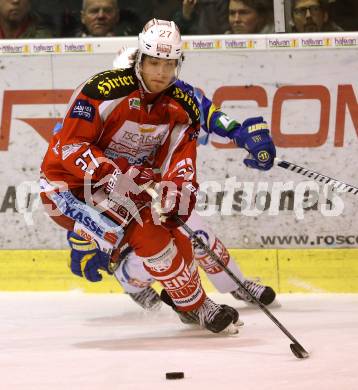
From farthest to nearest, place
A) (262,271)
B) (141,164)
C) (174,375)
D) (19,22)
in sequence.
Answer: (19,22), (262,271), (141,164), (174,375)

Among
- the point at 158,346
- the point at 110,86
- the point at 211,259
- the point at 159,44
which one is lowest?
the point at 158,346

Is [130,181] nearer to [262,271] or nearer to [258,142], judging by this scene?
[258,142]

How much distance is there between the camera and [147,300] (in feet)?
18.6

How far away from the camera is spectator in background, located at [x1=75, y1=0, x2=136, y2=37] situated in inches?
247

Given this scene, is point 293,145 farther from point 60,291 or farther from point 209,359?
point 209,359

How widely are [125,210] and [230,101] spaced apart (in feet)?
4.61


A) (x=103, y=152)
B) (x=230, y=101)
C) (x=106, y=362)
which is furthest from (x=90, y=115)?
(x=230, y=101)

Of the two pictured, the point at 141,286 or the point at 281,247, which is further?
the point at 281,247

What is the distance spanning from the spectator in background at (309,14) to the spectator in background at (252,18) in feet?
0.42

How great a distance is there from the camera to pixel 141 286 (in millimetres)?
5633

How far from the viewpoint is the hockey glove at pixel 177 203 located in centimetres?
477

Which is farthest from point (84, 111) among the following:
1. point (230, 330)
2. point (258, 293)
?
point (258, 293)

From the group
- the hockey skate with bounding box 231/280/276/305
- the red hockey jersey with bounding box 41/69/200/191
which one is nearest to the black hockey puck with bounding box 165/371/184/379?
the red hockey jersey with bounding box 41/69/200/191

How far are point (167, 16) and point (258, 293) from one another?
160 centimetres
